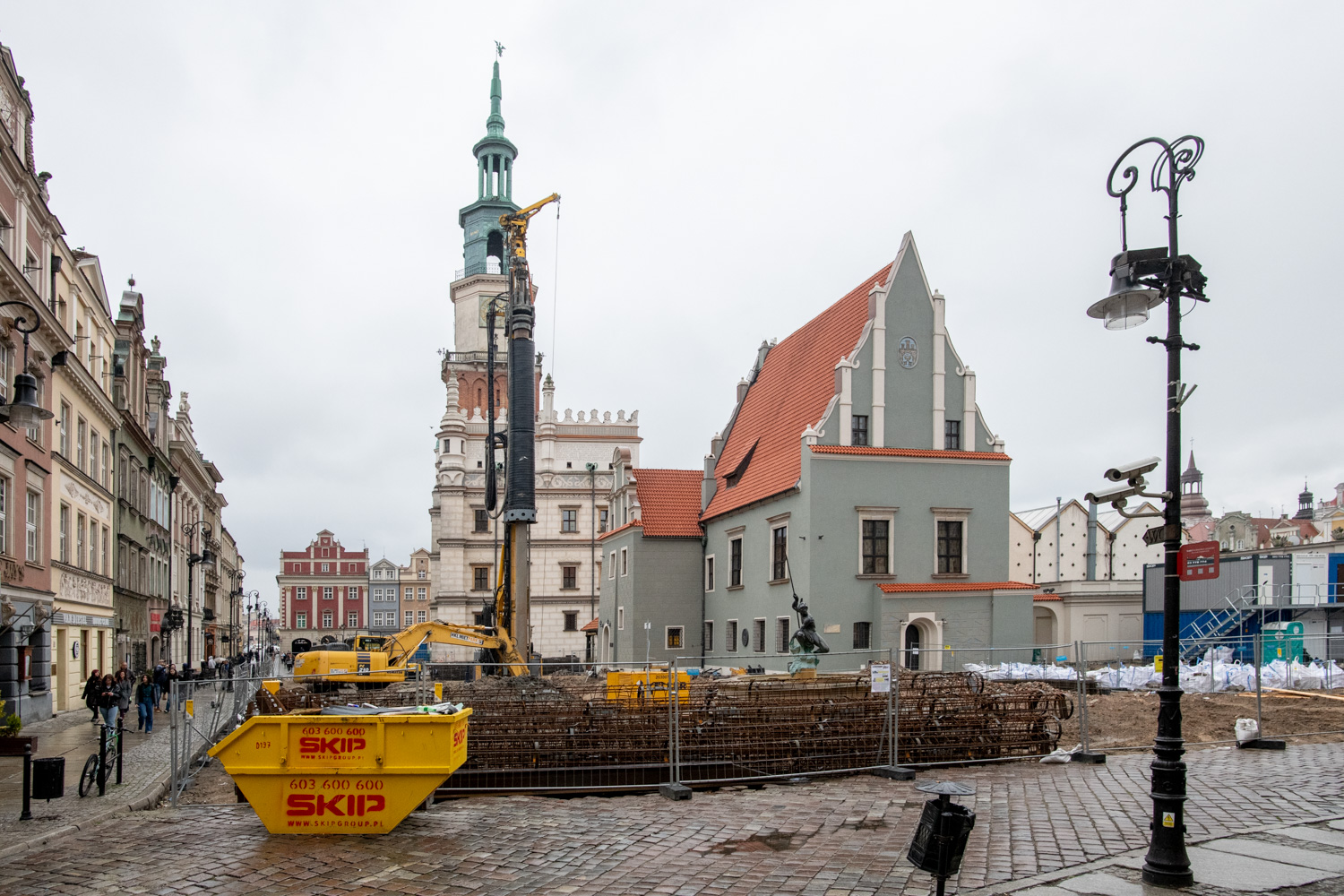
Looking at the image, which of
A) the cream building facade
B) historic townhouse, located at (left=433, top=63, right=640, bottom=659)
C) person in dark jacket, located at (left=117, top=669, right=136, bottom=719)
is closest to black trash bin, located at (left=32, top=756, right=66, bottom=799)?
person in dark jacket, located at (left=117, top=669, right=136, bottom=719)

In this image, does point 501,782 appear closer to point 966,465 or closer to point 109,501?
point 966,465

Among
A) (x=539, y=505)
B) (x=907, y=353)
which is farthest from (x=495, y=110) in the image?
(x=907, y=353)

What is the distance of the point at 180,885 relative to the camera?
29.7ft

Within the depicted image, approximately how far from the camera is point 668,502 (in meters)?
46.2

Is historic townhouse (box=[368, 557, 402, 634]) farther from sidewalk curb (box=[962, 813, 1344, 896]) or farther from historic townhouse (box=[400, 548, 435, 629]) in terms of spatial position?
sidewalk curb (box=[962, 813, 1344, 896])

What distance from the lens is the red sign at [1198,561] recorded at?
8.79 metres

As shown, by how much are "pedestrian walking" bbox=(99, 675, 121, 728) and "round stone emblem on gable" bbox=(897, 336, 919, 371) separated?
83.8 feet

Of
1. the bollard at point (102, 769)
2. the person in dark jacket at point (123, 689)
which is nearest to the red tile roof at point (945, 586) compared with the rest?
the person in dark jacket at point (123, 689)

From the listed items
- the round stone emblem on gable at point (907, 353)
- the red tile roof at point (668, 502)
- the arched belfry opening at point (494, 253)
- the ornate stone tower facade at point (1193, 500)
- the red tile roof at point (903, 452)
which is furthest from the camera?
the ornate stone tower facade at point (1193, 500)

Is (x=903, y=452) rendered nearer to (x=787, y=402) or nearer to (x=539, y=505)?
(x=787, y=402)

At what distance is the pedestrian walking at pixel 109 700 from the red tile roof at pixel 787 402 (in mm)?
20986

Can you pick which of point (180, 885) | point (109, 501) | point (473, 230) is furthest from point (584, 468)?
point (180, 885)

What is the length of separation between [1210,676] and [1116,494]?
66.0 ft

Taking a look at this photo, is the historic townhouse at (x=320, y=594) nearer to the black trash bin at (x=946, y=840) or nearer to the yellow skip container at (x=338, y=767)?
the yellow skip container at (x=338, y=767)
